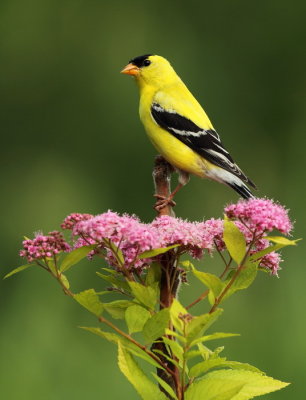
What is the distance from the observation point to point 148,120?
2.45m

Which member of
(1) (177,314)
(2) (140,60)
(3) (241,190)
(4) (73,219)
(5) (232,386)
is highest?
(2) (140,60)

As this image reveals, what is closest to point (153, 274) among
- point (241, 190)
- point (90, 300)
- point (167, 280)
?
point (167, 280)

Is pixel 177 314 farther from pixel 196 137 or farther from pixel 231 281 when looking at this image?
pixel 196 137

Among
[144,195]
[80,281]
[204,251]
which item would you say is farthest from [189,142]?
[144,195]

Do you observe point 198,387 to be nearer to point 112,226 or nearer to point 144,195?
point 112,226

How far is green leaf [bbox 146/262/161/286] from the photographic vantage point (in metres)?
1.06

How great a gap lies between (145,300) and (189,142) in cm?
142

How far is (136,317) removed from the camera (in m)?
0.99

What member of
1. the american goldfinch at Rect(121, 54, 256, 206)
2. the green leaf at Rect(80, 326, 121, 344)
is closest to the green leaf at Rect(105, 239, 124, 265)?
the green leaf at Rect(80, 326, 121, 344)

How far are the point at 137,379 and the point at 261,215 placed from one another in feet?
0.99

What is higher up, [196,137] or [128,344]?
[196,137]

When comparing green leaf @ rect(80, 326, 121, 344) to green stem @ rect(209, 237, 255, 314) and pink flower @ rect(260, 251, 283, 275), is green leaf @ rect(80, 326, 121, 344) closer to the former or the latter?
green stem @ rect(209, 237, 255, 314)

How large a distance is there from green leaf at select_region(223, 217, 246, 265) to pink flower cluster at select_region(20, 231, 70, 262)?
26 centimetres

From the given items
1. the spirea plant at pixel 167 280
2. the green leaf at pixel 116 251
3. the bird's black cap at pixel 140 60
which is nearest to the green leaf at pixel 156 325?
the spirea plant at pixel 167 280
